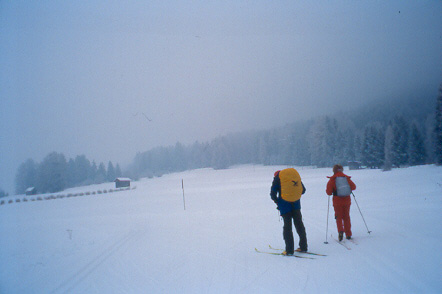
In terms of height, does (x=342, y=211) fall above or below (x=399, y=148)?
below

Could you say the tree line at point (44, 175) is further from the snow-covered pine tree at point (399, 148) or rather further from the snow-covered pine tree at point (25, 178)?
the snow-covered pine tree at point (399, 148)

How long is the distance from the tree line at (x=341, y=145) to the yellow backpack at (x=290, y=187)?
33.3 metres

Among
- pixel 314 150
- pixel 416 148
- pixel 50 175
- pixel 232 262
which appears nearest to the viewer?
pixel 232 262

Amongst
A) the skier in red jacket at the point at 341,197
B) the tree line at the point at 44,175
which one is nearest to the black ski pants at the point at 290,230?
the skier in red jacket at the point at 341,197

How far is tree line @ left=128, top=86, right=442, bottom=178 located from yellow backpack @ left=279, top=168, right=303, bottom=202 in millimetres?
33310

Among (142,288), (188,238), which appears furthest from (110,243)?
(142,288)

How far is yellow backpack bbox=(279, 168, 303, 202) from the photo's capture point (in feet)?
17.7

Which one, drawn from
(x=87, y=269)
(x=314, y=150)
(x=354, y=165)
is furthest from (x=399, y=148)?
(x=87, y=269)

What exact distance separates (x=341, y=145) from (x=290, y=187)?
2145 inches

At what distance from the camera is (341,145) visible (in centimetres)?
5309

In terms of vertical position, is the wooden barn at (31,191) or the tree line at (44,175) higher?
the tree line at (44,175)

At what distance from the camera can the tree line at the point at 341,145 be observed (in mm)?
41500

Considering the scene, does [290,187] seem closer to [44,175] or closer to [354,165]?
[354,165]

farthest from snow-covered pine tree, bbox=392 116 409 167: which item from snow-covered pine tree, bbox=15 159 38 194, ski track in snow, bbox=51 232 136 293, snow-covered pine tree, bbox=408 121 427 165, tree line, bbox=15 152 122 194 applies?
snow-covered pine tree, bbox=15 159 38 194
